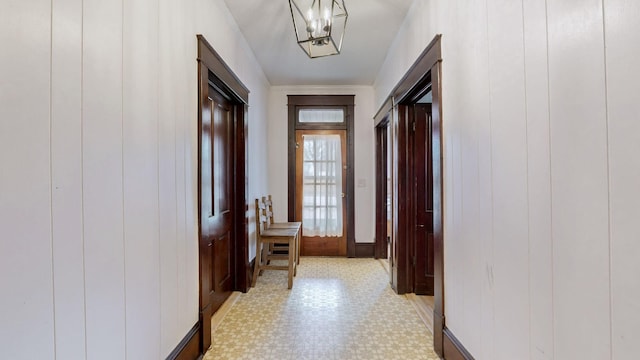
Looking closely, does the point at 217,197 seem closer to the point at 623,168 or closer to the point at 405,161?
the point at 405,161

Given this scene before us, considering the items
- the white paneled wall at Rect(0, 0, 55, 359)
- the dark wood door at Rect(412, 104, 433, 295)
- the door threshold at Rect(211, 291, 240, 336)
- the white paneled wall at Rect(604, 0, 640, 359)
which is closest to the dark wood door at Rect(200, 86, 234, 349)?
the door threshold at Rect(211, 291, 240, 336)

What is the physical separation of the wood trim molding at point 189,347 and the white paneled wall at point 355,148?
278 cm

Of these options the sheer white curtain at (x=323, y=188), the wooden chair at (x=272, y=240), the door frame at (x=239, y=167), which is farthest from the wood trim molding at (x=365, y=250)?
the door frame at (x=239, y=167)

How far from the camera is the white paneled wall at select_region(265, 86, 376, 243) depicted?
4637mm

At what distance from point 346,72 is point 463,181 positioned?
285 centimetres

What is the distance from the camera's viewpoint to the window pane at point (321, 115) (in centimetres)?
472

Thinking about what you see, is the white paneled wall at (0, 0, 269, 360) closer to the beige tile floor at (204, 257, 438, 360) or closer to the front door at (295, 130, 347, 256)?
the beige tile floor at (204, 257, 438, 360)

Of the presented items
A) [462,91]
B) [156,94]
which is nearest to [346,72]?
[462,91]

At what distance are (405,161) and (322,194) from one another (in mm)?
1899

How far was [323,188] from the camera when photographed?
4.67 meters

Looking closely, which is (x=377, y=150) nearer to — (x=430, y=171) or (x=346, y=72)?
(x=346, y=72)

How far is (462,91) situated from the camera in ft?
5.49

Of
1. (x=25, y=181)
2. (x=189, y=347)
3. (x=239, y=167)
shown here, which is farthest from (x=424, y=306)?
(x=25, y=181)

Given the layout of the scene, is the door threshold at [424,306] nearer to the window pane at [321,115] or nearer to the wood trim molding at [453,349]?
the wood trim molding at [453,349]
